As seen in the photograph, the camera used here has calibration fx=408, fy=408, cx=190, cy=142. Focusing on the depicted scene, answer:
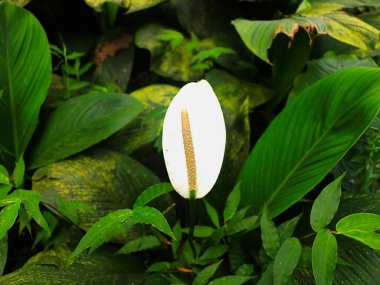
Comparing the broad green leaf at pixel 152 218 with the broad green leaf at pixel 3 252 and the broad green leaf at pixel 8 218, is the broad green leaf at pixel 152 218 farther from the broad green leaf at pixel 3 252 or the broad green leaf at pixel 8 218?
the broad green leaf at pixel 3 252

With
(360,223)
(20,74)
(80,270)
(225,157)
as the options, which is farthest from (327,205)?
(20,74)

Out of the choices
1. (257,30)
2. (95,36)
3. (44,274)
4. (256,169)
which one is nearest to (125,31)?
(95,36)

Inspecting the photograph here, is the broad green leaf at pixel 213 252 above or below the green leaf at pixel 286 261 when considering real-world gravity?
below

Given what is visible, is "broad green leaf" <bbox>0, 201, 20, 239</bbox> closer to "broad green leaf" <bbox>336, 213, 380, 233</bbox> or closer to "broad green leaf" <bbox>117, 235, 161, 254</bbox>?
"broad green leaf" <bbox>117, 235, 161, 254</bbox>

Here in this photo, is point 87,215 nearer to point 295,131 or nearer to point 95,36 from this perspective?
point 295,131

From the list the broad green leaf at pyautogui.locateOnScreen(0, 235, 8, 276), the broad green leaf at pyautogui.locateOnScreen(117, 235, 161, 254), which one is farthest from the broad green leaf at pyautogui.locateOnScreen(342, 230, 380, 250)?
the broad green leaf at pyautogui.locateOnScreen(0, 235, 8, 276)

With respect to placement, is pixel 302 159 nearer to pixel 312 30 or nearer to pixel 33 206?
pixel 312 30

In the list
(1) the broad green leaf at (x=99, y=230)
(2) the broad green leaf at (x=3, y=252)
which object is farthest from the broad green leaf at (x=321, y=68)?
(2) the broad green leaf at (x=3, y=252)
